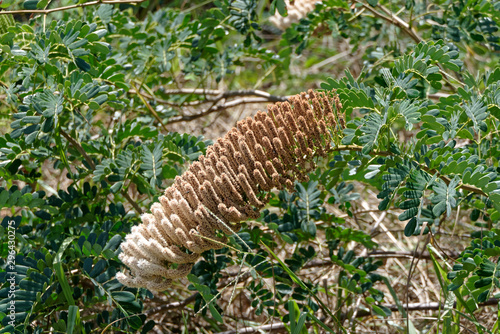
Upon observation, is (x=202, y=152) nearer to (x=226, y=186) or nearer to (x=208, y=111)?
(x=226, y=186)

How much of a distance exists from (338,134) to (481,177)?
25 cm

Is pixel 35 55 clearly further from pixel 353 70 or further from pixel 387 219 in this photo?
pixel 353 70

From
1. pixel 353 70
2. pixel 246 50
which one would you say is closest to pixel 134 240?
pixel 246 50

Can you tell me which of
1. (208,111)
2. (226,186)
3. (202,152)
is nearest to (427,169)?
(226,186)

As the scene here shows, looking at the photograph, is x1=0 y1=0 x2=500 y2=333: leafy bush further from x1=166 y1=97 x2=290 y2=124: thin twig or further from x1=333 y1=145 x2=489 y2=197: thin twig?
x1=166 y1=97 x2=290 y2=124: thin twig

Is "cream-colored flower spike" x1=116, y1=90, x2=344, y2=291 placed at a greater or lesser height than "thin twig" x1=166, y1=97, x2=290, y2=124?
greater

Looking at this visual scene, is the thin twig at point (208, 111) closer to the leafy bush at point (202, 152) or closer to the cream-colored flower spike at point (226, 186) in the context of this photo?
the leafy bush at point (202, 152)

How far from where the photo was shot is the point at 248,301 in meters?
1.51

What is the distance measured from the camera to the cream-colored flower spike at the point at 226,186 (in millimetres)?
791

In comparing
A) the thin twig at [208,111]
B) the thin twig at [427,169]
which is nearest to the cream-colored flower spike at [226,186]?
the thin twig at [427,169]

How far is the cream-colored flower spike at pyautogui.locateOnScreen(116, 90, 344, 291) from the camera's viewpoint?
2.60ft

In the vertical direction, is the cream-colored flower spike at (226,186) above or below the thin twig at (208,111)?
above

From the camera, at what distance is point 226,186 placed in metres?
0.79

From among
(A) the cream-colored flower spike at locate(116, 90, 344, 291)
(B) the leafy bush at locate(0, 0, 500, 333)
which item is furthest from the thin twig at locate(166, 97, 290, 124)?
(A) the cream-colored flower spike at locate(116, 90, 344, 291)
